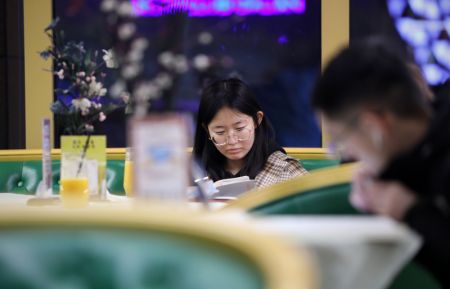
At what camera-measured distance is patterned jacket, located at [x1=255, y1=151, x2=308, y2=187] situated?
2.67 meters

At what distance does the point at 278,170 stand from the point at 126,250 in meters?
2.12

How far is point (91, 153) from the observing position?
2014 mm

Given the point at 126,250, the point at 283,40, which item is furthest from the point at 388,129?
the point at 283,40

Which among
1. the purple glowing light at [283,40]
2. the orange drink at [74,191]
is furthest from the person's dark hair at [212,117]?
the purple glowing light at [283,40]

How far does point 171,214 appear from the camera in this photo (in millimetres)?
638

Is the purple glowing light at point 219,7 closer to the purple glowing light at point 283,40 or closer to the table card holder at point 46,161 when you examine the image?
the purple glowing light at point 283,40

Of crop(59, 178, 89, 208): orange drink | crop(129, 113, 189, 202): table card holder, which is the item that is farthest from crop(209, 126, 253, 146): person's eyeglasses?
crop(129, 113, 189, 202): table card holder

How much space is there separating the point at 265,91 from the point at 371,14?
3.36 feet

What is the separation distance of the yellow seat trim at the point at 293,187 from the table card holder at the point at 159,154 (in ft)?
0.36

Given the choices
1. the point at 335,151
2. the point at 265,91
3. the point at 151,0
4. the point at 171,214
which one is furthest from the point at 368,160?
Answer: the point at 151,0

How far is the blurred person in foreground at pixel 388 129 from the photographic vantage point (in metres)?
0.84

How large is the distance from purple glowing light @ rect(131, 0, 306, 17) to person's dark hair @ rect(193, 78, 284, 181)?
2.49 meters

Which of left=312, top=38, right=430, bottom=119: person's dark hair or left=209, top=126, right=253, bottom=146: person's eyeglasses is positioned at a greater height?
left=312, top=38, right=430, bottom=119: person's dark hair

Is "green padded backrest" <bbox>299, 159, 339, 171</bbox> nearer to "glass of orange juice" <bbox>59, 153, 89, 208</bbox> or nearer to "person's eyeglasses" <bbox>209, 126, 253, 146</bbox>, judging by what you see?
"person's eyeglasses" <bbox>209, 126, 253, 146</bbox>
